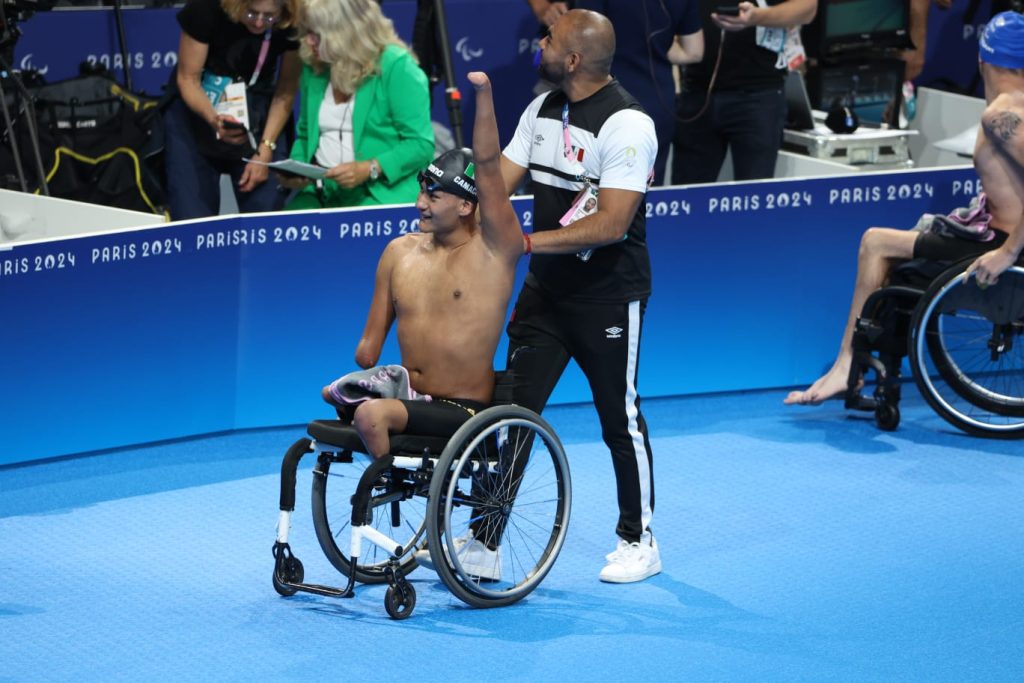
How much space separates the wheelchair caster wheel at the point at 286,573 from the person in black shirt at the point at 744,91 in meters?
3.69

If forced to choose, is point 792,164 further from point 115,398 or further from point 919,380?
point 115,398

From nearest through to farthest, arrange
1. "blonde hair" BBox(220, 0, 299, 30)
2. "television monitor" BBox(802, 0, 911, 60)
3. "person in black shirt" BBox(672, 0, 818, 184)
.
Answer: "blonde hair" BBox(220, 0, 299, 30)
"person in black shirt" BBox(672, 0, 818, 184)
"television monitor" BBox(802, 0, 911, 60)

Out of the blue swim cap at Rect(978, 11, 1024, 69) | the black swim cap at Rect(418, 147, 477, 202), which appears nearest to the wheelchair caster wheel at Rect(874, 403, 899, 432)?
the blue swim cap at Rect(978, 11, 1024, 69)

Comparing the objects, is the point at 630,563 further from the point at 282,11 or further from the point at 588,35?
the point at 282,11

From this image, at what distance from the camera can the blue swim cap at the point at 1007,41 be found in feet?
22.1

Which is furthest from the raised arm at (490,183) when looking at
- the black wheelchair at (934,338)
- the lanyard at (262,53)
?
the lanyard at (262,53)

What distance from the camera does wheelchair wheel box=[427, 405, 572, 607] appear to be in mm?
5051

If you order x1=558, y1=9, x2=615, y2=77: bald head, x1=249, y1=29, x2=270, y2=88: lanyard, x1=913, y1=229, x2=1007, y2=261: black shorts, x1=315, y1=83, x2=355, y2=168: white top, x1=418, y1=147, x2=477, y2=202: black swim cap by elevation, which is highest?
x1=558, y1=9, x2=615, y2=77: bald head

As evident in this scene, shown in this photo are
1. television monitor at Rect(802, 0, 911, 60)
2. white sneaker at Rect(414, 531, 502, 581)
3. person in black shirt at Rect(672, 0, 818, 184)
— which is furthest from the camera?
television monitor at Rect(802, 0, 911, 60)

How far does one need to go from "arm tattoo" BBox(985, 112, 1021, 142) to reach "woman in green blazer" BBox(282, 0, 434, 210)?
2285 mm

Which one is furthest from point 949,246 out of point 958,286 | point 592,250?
point 592,250

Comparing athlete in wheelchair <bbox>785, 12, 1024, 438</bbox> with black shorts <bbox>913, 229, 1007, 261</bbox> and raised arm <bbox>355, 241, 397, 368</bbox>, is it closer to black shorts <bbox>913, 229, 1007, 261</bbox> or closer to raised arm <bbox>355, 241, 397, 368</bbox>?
black shorts <bbox>913, 229, 1007, 261</bbox>

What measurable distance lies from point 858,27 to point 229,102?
3.33 m

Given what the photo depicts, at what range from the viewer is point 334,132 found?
24.0 feet
